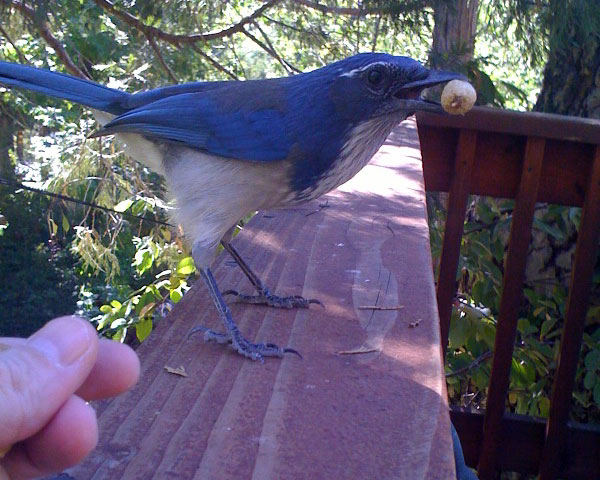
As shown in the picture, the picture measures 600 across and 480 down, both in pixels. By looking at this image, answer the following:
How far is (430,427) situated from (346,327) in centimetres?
54

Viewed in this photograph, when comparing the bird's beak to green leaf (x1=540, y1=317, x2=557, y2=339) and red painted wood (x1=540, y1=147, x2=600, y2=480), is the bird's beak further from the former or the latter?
green leaf (x1=540, y1=317, x2=557, y2=339)

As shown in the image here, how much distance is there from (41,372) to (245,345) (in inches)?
25.8

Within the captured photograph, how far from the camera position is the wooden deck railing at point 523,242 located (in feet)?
8.87

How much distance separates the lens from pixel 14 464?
98cm

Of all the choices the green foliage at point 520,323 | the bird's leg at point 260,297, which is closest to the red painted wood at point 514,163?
the green foliage at point 520,323

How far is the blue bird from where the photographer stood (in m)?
2.02

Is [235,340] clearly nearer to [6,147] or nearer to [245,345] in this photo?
[245,345]

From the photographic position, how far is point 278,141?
2043 millimetres

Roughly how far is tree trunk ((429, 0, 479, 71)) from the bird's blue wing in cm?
221

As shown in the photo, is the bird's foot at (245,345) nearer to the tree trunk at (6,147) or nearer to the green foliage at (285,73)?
the green foliage at (285,73)

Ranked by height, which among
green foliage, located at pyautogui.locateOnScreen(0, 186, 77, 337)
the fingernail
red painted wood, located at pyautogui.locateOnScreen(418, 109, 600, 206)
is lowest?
green foliage, located at pyautogui.locateOnScreen(0, 186, 77, 337)

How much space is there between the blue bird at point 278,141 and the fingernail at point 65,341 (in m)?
0.94

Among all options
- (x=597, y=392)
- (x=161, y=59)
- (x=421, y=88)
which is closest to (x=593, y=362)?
(x=597, y=392)

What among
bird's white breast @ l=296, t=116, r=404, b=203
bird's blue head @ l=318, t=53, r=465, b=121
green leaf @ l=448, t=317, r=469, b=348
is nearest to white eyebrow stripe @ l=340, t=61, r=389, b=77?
bird's blue head @ l=318, t=53, r=465, b=121
